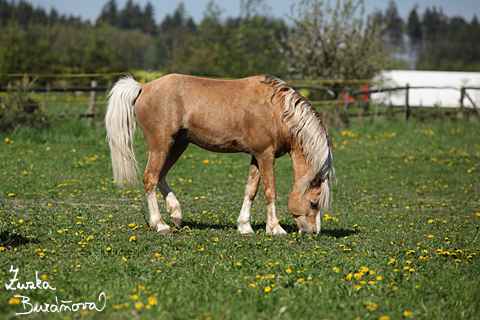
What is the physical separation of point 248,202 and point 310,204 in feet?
2.57

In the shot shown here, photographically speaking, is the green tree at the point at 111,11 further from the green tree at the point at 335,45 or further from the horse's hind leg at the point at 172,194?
the horse's hind leg at the point at 172,194

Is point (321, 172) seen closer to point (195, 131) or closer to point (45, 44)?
point (195, 131)

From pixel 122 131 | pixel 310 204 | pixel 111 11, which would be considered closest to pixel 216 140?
pixel 122 131

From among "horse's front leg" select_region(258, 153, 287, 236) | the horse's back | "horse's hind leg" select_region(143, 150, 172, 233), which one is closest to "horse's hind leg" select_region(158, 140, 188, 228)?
"horse's hind leg" select_region(143, 150, 172, 233)

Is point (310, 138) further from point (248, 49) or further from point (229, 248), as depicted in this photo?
point (248, 49)

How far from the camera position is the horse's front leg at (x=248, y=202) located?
5.40 meters

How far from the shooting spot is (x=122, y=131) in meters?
5.50

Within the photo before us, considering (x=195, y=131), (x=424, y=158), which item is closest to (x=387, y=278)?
(x=195, y=131)

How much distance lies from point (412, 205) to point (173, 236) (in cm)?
471

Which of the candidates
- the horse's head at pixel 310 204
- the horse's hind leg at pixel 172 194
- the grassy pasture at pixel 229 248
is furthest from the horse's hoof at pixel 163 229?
the horse's head at pixel 310 204

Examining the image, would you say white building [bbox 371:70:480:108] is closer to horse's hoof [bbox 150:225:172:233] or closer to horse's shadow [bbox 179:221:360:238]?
horse's shadow [bbox 179:221:360:238]

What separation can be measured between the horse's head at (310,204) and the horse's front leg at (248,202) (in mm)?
526

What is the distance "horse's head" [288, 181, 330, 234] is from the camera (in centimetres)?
512

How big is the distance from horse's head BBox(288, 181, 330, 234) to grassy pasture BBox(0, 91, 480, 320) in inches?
6.7
